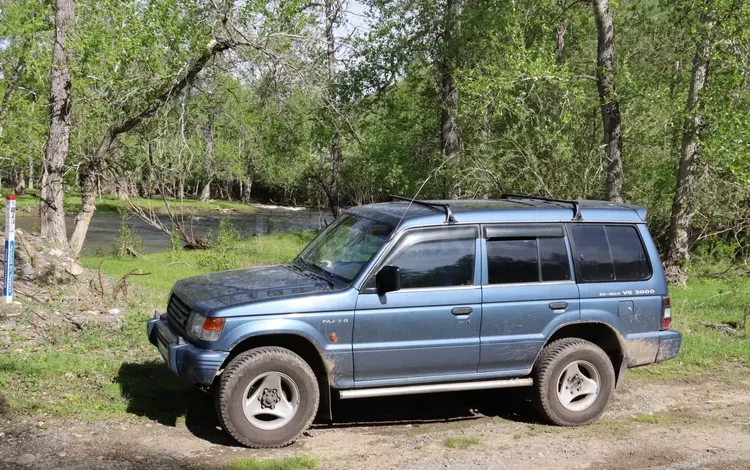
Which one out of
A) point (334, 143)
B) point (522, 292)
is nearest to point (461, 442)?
point (522, 292)

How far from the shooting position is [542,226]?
695 cm

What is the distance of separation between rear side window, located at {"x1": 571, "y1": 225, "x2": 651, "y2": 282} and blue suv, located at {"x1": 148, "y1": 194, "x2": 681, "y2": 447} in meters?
0.01

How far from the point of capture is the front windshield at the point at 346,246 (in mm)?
6562

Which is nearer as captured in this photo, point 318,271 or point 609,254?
point 318,271

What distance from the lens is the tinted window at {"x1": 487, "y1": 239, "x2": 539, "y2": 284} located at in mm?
6723

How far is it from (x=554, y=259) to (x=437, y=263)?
1187 millimetres

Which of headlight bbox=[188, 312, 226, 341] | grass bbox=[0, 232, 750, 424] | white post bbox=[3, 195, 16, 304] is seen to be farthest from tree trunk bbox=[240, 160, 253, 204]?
headlight bbox=[188, 312, 226, 341]

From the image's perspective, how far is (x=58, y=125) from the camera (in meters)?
14.7

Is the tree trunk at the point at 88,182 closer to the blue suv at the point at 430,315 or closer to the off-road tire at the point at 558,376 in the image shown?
the blue suv at the point at 430,315

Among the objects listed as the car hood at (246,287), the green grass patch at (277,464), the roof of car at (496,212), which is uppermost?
the roof of car at (496,212)

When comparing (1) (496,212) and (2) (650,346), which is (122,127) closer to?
(1) (496,212)

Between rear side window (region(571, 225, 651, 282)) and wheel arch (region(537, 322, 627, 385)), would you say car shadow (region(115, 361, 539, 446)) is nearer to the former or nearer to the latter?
wheel arch (region(537, 322, 627, 385))

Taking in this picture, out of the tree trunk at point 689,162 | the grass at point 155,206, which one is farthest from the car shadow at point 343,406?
the grass at point 155,206

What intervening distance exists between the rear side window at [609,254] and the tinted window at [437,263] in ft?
3.76
